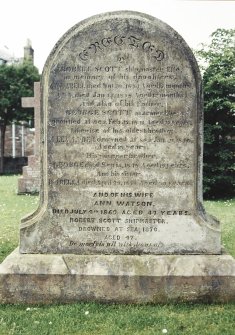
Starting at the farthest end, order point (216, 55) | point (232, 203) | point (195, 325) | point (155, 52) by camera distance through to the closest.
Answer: point (216, 55) → point (232, 203) → point (155, 52) → point (195, 325)

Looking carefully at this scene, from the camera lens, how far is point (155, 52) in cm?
519

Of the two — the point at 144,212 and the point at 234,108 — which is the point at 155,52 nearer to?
the point at 144,212

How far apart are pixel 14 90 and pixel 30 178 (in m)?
23.5

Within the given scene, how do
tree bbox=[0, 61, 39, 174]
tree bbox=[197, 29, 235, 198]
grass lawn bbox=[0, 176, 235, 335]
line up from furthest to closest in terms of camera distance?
tree bbox=[0, 61, 39, 174] < tree bbox=[197, 29, 235, 198] < grass lawn bbox=[0, 176, 235, 335]

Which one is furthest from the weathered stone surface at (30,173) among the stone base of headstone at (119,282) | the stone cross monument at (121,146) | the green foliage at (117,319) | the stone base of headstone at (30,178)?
the green foliage at (117,319)

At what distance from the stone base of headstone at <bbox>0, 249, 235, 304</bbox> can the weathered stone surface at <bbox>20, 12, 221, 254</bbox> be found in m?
0.27

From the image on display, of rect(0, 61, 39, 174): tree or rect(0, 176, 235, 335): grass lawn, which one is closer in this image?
rect(0, 176, 235, 335): grass lawn

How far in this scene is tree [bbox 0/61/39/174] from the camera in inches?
1460

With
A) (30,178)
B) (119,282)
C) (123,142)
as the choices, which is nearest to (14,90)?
(30,178)

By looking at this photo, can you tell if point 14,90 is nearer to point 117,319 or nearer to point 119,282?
point 119,282

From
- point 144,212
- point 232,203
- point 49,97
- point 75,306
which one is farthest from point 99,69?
point 232,203

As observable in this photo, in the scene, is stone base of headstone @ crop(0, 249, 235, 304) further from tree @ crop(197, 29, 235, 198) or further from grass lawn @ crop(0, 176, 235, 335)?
tree @ crop(197, 29, 235, 198)

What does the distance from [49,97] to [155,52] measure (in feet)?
4.00

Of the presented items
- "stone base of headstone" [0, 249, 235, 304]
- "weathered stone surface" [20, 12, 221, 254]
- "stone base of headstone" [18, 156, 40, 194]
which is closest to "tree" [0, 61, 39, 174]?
"stone base of headstone" [18, 156, 40, 194]
